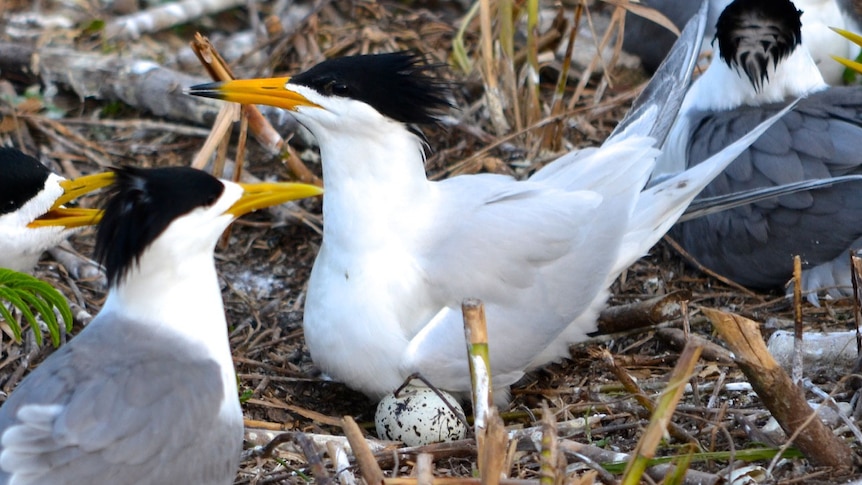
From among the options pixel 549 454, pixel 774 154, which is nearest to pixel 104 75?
pixel 774 154

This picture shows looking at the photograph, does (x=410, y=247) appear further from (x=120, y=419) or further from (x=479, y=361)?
(x=120, y=419)

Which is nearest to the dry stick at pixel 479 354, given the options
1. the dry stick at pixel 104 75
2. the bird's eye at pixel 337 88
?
the bird's eye at pixel 337 88

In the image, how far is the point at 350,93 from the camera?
411cm

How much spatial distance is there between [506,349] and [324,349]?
2.07 feet

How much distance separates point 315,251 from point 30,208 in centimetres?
140

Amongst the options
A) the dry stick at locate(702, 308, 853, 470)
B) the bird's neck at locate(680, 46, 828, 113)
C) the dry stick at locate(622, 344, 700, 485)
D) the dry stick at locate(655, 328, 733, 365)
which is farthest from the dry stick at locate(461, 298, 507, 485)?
the bird's neck at locate(680, 46, 828, 113)

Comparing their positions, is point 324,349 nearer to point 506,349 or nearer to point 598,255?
point 506,349

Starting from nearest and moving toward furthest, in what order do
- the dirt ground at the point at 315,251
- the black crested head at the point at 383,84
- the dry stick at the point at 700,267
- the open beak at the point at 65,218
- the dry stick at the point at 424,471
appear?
the dry stick at the point at 424,471 < the dirt ground at the point at 315,251 < the black crested head at the point at 383,84 < the open beak at the point at 65,218 < the dry stick at the point at 700,267

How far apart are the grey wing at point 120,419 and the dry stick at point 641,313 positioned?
68.5 inches

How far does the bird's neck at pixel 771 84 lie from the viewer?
213 inches

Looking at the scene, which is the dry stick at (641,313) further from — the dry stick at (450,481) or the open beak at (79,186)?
the open beak at (79,186)

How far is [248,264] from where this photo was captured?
550 cm

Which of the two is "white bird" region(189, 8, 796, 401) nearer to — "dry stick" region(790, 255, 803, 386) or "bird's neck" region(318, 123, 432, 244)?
"bird's neck" region(318, 123, 432, 244)

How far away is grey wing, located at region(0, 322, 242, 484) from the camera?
10.3 feet
